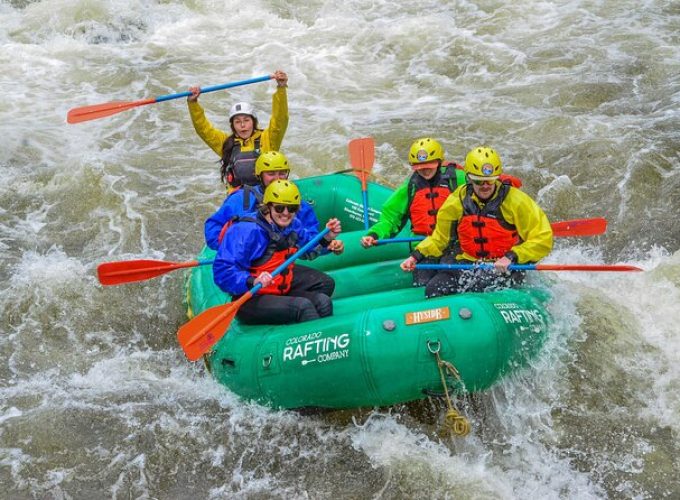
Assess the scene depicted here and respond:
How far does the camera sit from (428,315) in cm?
426

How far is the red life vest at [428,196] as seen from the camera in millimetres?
5375

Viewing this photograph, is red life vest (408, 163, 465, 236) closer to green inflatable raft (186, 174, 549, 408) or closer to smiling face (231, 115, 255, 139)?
A: green inflatable raft (186, 174, 549, 408)

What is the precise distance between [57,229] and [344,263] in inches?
128

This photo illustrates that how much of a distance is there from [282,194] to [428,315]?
1.14 metres

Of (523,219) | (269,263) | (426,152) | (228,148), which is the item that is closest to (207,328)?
(269,263)

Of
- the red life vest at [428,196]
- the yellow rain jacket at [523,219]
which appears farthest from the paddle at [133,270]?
the yellow rain jacket at [523,219]

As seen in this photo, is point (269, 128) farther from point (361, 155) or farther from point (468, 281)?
point (468, 281)

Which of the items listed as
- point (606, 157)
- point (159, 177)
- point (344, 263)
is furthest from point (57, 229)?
point (606, 157)

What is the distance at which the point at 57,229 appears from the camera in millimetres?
7504

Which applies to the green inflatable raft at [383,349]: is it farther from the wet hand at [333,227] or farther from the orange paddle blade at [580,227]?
the orange paddle blade at [580,227]

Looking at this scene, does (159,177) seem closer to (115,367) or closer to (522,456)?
(115,367)

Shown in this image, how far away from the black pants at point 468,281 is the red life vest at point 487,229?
0.12 metres

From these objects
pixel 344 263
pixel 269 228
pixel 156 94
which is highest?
pixel 156 94

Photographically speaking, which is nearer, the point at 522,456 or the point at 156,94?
the point at 522,456
